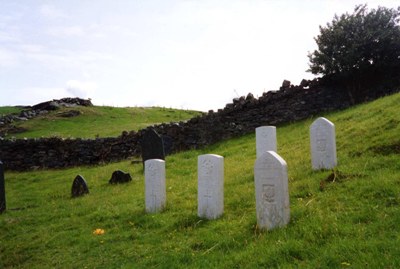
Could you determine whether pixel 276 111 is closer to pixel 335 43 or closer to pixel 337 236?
pixel 335 43

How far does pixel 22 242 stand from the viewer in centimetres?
779

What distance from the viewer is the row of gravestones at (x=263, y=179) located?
590 cm

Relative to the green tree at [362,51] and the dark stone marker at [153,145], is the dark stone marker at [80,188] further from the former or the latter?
the green tree at [362,51]

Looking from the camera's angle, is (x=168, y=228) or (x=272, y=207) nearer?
(x=272, y=207)

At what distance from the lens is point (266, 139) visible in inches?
428

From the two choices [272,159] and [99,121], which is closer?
[272,159]

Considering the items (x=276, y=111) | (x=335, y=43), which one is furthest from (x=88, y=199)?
(x=335, y=43)

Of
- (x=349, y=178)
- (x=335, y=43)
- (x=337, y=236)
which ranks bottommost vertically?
(x=337, y=236)

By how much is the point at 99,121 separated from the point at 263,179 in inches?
914

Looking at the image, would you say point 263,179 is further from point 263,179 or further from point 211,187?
point 211,187

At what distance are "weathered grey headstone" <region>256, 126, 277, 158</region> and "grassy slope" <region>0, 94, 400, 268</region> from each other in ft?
1.90

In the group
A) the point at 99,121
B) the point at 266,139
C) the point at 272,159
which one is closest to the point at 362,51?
the point at 266,139

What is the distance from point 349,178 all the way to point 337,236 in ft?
7.95

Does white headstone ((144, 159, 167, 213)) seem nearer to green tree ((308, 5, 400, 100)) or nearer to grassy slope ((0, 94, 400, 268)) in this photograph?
grassy slope ((0, 94, 400, 268))
